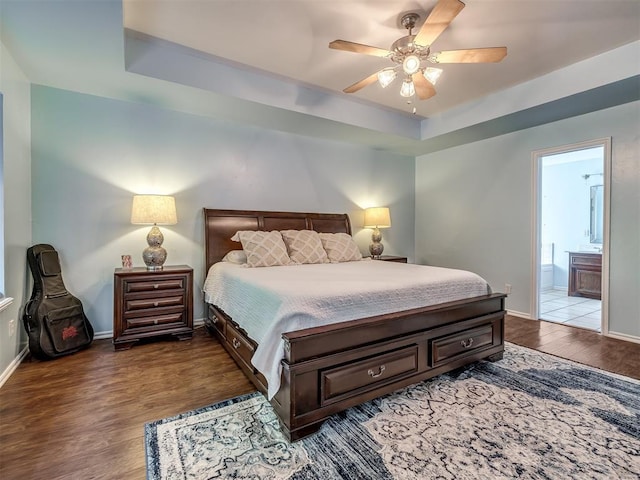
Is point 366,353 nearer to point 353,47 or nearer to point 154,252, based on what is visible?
point 353,47

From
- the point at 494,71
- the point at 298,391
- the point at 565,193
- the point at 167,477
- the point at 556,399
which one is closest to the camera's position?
the point at 167,477

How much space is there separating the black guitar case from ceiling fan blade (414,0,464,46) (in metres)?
3.63

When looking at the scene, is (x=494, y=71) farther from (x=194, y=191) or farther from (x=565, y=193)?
(x=565, y=193)

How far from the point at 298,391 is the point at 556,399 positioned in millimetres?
1774

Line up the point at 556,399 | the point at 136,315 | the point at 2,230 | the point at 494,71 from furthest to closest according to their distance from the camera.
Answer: the point at 494,71 < the point at 136,315 < the point at 2,230 < the point at 556,399

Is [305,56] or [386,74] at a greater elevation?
[305,56]

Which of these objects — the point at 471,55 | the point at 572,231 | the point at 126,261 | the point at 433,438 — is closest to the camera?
the point at 433,438

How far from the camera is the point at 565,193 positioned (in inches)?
242

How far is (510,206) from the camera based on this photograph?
4230 mm

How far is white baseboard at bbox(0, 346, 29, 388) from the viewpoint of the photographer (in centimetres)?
226

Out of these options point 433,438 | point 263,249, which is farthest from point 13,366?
point 433,438

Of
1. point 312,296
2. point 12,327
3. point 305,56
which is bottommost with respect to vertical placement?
point 12,327

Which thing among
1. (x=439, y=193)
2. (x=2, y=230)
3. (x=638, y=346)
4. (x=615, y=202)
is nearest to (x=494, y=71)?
(x=615, y=202)

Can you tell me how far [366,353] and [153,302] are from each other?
87.9 inches
